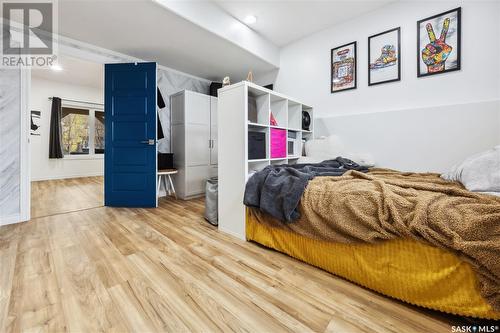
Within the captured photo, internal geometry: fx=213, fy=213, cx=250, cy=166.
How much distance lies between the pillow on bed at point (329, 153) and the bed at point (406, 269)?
1.22 m

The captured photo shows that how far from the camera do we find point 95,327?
970 millimetres

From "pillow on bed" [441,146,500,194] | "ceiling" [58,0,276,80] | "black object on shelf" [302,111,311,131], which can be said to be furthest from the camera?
"black object on shelf" [302,111,311,131]

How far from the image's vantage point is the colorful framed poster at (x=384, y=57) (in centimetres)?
241

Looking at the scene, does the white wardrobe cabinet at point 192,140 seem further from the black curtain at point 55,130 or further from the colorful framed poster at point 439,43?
the black curtain at point 55,130

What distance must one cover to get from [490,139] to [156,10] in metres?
3.45

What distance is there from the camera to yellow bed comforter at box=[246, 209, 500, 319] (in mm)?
964

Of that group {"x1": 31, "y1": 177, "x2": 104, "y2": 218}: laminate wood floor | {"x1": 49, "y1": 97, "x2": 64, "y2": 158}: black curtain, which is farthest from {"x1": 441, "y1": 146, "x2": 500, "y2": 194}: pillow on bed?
{"x1": 49, "y1": 97, "x2": 64, "y2": 158}: black curtain

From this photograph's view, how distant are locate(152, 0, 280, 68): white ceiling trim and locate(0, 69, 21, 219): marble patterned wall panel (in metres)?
1.84

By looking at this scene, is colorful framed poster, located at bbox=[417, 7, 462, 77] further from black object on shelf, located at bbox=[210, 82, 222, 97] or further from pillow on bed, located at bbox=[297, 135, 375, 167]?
black object on shelf, located at bbox=[210, 82, 222, 97]

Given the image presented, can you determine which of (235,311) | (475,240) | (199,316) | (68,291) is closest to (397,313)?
(475,240)

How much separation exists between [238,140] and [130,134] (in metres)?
1.91

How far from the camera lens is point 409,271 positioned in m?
1.10

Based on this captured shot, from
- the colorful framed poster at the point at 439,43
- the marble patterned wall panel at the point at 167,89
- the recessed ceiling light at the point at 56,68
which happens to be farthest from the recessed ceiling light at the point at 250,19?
the recessed ceiling light at the point at 56,68

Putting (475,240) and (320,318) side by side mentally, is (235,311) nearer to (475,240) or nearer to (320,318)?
(320,318)
